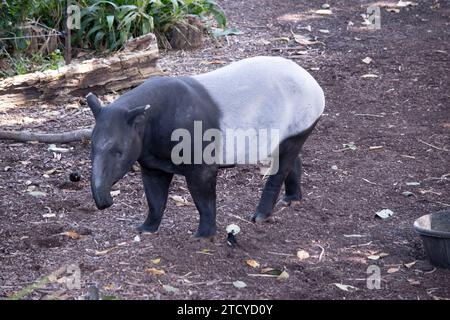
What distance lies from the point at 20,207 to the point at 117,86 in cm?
262

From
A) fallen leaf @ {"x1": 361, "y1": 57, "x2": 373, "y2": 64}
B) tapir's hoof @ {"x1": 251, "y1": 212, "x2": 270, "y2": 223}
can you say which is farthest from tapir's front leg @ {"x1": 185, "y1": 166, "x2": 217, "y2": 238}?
fallen leaf @ {"x1": 361, "y1": 57, "x2": 373, "y2": 64}

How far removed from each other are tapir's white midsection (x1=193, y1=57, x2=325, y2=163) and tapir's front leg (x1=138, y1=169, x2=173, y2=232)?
19.2 inches

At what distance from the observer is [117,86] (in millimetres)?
8742

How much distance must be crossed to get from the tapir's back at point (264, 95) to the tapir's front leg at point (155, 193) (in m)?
0.58

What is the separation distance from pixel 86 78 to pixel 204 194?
3419 millimetres

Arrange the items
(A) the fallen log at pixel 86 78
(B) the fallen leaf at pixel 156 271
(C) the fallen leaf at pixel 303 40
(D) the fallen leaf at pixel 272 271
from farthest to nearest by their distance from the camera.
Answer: (C) the fallen leaf at pixel 303 40, (A) the fallen log at pixel 86 78, (D) the fallen leaf at pixel 272 271, (B) the fallen leaf at pixel 156 271

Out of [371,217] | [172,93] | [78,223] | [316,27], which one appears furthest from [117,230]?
[316,27]

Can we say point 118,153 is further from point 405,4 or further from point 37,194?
point 405,4

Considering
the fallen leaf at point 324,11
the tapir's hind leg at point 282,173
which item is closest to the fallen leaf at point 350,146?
the tapir's hind leg at point 282,173

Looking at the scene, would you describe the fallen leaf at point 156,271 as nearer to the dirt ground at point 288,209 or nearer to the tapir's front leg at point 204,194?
the dirt ground at point 288,209

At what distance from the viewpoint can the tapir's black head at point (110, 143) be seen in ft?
16.5

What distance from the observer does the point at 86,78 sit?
8.55 m

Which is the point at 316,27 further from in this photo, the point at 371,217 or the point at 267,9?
the point at 371,217

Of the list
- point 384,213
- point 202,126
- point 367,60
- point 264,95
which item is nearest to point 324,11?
point 367,60
